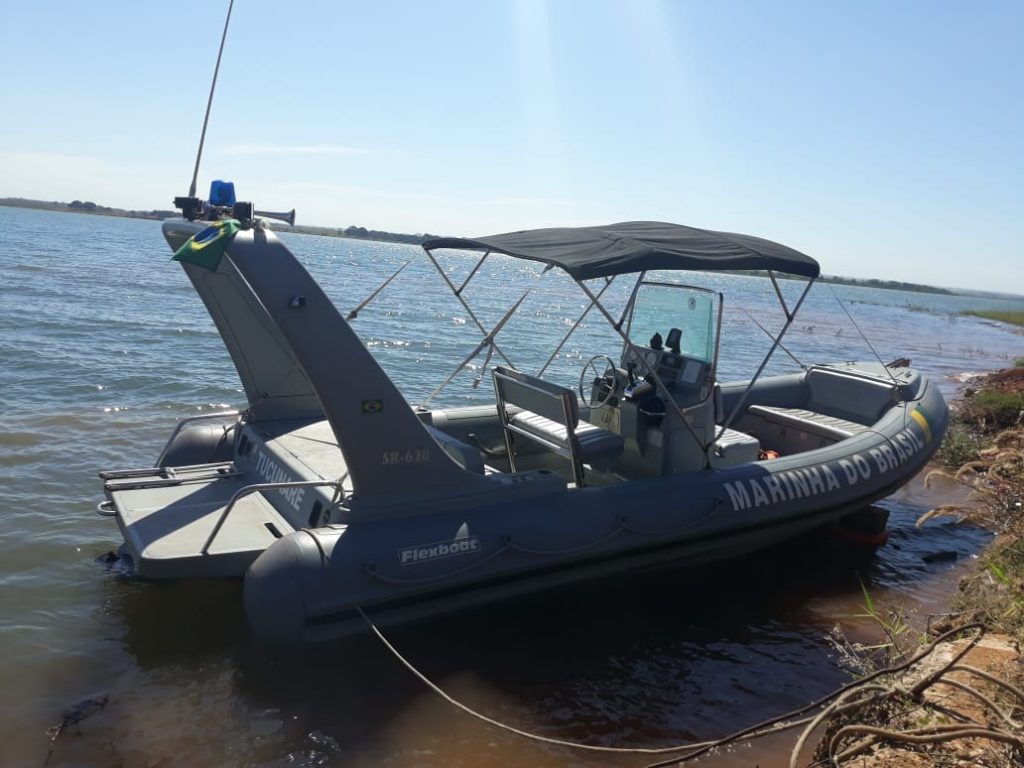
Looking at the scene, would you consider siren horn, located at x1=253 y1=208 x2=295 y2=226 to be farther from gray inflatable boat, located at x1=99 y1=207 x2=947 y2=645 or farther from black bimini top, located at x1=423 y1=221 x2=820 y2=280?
black bimini top, located at x1=423 y1=221 x2=820 y2=280

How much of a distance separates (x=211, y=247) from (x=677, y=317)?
3783 millimetres

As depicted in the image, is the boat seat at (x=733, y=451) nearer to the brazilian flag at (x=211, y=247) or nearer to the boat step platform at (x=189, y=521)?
the boat step platform at (x=189, y=521)

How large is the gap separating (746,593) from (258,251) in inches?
173

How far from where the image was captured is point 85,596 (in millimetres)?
5340

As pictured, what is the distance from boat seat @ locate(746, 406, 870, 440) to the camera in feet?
24.4

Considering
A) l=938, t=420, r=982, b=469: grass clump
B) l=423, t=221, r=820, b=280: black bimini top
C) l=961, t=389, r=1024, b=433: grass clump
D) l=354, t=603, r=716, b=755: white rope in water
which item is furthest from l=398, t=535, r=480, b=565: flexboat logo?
l=961, t=389, r=1024, b=433: grass clump

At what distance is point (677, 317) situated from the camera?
649 cm

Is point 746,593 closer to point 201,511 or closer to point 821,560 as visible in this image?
point 821,560

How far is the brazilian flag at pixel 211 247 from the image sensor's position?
4195mm

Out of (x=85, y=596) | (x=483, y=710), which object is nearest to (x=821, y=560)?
(x=483, y=710)

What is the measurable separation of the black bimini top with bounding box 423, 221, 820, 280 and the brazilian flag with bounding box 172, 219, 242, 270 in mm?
1753

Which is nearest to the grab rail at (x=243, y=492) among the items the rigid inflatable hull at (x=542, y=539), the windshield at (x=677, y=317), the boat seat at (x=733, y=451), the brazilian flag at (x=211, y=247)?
the rigid inflatable hull at (x=542, y=539)

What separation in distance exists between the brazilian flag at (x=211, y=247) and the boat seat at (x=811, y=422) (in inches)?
221

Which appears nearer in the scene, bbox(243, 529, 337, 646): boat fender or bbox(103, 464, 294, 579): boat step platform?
bbox(243, 529, 337, 646): boat fender
